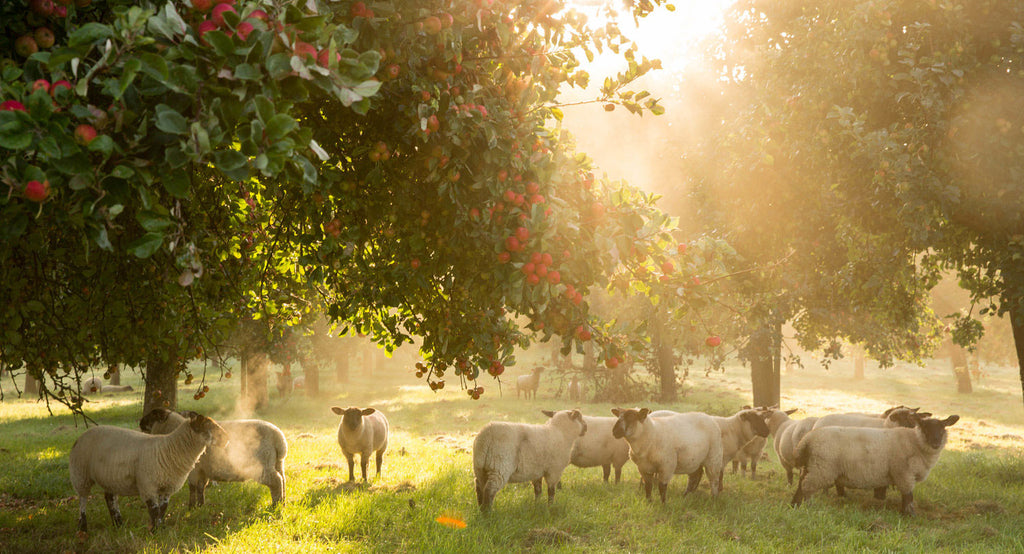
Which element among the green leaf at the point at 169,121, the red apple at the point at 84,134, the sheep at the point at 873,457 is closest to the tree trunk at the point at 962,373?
the sheep at the point at 873,457

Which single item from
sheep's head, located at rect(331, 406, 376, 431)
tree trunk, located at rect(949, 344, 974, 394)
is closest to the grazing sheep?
sheep's head, located at rect(331, 406, 376, 431)

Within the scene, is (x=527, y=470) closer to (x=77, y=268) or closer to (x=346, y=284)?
(x=346, y=284)

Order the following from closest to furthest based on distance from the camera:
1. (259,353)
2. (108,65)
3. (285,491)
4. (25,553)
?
(108,65), (25,553), (285,491), (259,353)

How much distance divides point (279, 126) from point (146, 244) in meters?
0.84

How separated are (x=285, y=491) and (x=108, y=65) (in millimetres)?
8910

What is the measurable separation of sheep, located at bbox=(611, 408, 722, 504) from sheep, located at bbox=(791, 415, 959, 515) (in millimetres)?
1457

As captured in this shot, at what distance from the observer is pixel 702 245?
4930mm

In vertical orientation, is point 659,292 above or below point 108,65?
below

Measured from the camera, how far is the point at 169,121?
7.59 ft

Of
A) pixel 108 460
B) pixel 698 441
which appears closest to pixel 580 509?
pixel 698 441

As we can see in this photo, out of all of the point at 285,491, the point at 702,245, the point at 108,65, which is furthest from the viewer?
the point at 285,491

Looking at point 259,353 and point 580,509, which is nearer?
point 580,509

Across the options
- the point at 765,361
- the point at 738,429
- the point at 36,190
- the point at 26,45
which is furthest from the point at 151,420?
the point at 765,361

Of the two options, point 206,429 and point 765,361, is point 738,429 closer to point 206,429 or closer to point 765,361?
point 765,361
